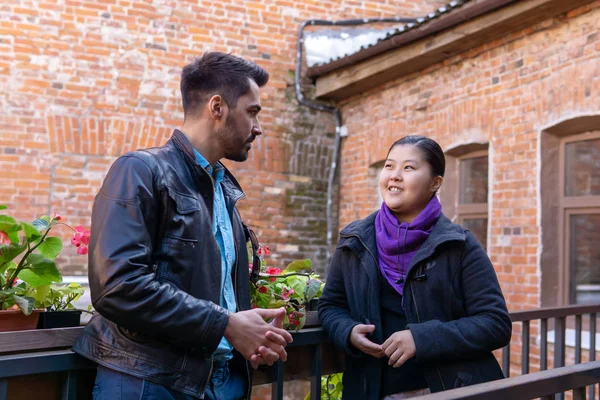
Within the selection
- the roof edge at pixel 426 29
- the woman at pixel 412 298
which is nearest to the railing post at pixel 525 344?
the woman at pixel 412 298

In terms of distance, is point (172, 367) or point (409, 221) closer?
point (172, 367)

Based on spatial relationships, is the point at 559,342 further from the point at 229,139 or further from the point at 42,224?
the point at 42,224

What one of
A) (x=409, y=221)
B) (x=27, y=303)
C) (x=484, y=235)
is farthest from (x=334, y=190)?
(x=27, y=303)

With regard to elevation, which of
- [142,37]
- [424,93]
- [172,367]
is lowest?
[172,367]

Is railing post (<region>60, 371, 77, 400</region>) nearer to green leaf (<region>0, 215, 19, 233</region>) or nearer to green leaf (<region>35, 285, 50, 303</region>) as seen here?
green leaf (<region>35, 285, 50, 303</region>)

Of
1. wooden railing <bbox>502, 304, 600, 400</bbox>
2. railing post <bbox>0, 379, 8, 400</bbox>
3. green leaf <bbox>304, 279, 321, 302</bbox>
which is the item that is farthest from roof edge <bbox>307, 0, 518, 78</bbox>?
railing post <bbox>0, 379, 8, 400</bbox>

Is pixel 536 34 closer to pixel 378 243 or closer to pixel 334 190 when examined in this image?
pixel 334 190

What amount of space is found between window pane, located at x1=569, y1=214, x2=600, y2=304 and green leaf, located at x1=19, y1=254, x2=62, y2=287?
473cm

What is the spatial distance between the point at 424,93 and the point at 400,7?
244 centimetres

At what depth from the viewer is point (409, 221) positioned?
7.43 feet

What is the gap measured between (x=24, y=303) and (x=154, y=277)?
0.40 m

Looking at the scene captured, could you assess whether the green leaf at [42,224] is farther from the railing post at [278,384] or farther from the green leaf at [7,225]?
the railing post at [278,384]

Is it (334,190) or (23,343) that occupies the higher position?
(334,190)

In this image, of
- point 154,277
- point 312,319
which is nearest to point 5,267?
point 154,277
